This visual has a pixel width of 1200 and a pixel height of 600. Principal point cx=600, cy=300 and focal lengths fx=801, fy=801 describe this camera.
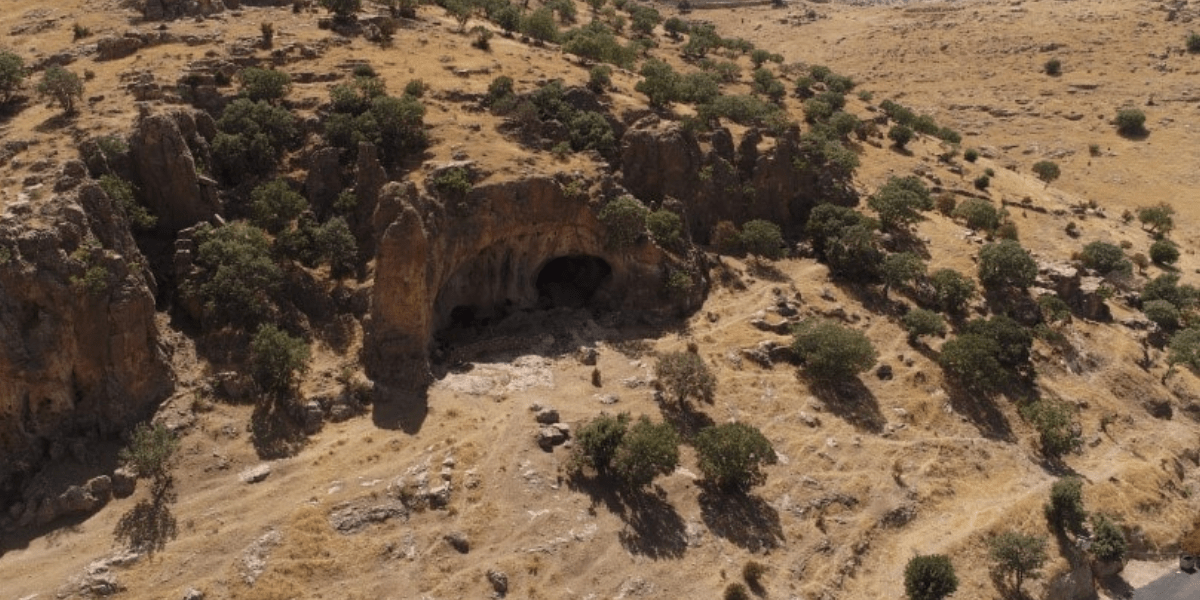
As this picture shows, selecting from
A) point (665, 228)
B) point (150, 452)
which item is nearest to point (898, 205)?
point (665, 228)

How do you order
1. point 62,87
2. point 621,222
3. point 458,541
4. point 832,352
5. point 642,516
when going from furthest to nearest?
point 621,222 < point 62,87 < point 832,352 < point 642,516 < point 458,541

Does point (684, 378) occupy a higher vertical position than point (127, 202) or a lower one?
lower

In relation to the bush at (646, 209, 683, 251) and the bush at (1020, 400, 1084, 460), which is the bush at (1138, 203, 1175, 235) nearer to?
the bush at (1020, 400, 1084, 460)

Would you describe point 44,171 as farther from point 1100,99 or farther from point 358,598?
point 1100,99

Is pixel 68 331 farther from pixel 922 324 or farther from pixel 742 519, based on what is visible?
pixel 922 324

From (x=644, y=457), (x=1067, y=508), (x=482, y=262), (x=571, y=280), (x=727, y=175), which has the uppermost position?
(x=727, y=175)

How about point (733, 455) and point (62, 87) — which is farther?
point (62, 87)

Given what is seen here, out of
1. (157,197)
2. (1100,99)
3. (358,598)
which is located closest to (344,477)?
(358,598)
